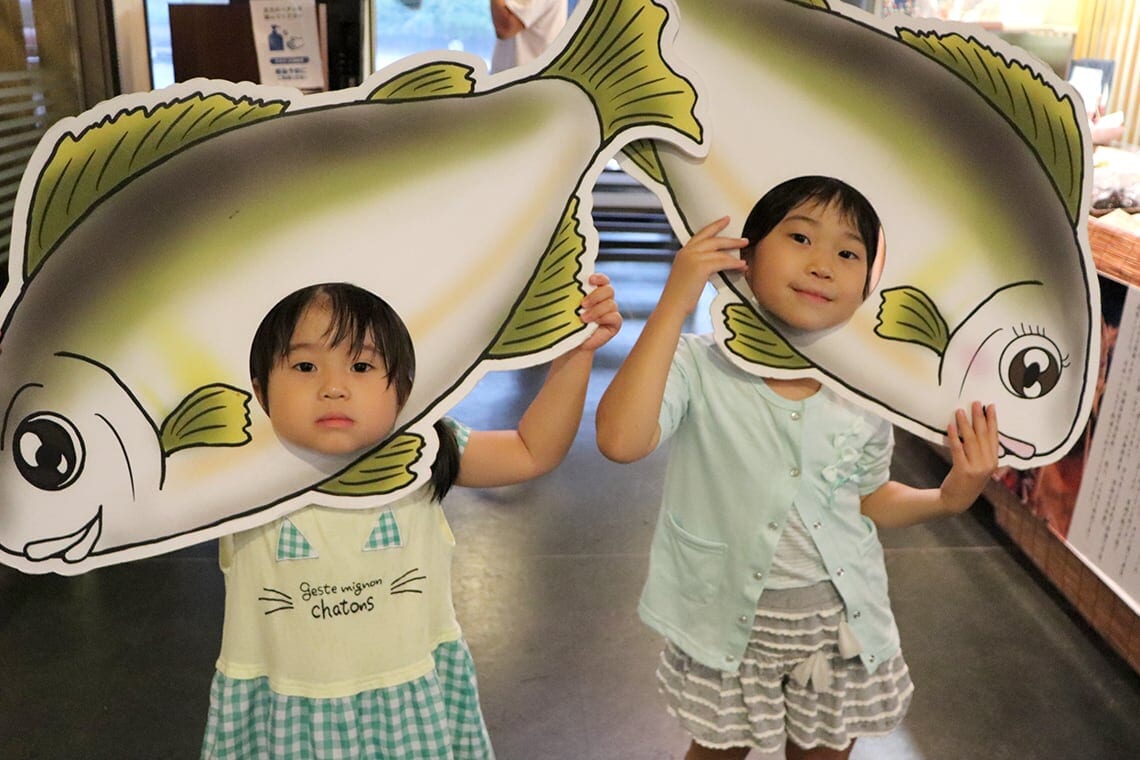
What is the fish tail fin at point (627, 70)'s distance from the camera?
35.2 inches

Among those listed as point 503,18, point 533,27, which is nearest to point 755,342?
point 503,18

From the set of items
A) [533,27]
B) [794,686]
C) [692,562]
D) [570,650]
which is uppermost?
[533,27]

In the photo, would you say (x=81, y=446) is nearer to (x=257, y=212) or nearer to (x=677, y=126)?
(x=257, y=212)

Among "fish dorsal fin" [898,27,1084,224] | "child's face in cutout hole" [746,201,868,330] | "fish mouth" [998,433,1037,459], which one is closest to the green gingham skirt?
"child's face in cutout hole" [746,201,868,330]

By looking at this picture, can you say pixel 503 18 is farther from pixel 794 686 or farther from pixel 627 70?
pixel 794 686

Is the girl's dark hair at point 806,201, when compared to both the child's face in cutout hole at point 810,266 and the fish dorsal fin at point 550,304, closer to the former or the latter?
the child's face in cutout hole at point 810,266

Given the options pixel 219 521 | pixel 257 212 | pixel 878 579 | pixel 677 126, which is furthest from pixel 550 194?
pixel 878 579

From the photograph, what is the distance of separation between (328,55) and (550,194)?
208 centimetres

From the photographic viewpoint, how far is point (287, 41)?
8.11ft

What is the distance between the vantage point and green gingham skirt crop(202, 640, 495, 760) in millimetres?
1011

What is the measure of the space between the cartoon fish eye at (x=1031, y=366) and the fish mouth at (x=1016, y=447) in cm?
4

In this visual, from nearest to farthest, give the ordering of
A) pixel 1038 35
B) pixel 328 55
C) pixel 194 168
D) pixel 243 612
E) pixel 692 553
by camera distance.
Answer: pixel 194 168 < pixel 243 612 < pixel 692 553 < pixel 328 55 < pixel 1038 35

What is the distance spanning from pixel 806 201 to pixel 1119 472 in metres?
1.36

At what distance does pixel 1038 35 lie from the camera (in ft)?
10.4
